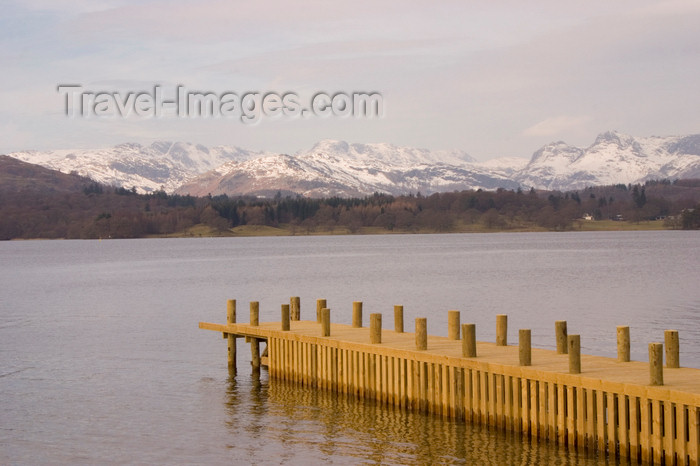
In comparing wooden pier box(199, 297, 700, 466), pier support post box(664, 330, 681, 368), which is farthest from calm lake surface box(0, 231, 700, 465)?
pier support post box(664, 330, 681, 368)

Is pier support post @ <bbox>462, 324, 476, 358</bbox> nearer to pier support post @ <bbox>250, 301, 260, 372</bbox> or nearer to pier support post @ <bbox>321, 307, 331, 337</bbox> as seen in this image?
pier support post @ <bbox>321, 307, 331, 337</bbox>

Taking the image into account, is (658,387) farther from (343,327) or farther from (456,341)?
(343,327)

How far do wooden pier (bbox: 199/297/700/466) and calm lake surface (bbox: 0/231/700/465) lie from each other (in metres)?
0.61

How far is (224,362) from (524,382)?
19942 mm

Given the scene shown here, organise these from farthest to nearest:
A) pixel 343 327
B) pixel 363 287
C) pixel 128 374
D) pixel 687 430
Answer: pixel 363 287 → pixel 128 374 → pixel 343 327 → pixel 687 430

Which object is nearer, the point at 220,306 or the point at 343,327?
the point at 343,327

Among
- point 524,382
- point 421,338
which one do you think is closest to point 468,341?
point 421,338

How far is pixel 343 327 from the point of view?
36.0 meters

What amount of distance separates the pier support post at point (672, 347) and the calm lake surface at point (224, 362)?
407 centimetres

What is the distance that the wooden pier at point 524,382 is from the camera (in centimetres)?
2081

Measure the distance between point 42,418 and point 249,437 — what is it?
7691 millimetres

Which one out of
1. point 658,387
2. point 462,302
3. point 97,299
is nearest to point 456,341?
point 658,387

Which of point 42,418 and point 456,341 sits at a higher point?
point 456,341

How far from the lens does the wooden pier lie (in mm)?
20812
